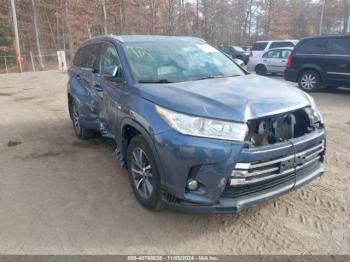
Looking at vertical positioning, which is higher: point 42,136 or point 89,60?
point 89,60

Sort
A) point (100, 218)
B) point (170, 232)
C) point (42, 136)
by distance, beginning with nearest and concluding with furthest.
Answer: point (170, 232), point (100, 218), point (42, 136)

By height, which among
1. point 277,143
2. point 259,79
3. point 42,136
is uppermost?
point 259,79

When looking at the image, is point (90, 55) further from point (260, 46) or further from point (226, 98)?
point (260, 46)

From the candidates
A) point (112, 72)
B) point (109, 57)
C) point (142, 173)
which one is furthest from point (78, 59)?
point (142, 173)

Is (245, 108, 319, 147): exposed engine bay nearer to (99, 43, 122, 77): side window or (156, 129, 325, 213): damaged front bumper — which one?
(156, 129, 325, 213): damaged front bumper

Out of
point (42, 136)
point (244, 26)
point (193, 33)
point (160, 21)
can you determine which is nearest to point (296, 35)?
point (244, 26)

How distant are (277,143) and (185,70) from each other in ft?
5.19

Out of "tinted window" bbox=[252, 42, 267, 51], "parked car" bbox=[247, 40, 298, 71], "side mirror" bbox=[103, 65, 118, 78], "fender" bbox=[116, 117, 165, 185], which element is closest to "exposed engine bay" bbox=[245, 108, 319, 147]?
"fender" bbox=[116, 117, 165, 185]

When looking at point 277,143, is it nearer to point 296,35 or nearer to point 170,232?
point 170,232

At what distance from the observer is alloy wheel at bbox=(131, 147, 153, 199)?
3.51 meters

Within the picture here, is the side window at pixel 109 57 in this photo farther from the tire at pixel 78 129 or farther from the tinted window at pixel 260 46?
the tinted window at pixel 260 46

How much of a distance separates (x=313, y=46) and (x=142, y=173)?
915cm

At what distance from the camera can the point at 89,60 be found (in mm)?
5578

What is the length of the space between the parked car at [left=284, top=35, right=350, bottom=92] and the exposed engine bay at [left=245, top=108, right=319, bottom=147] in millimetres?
7496
